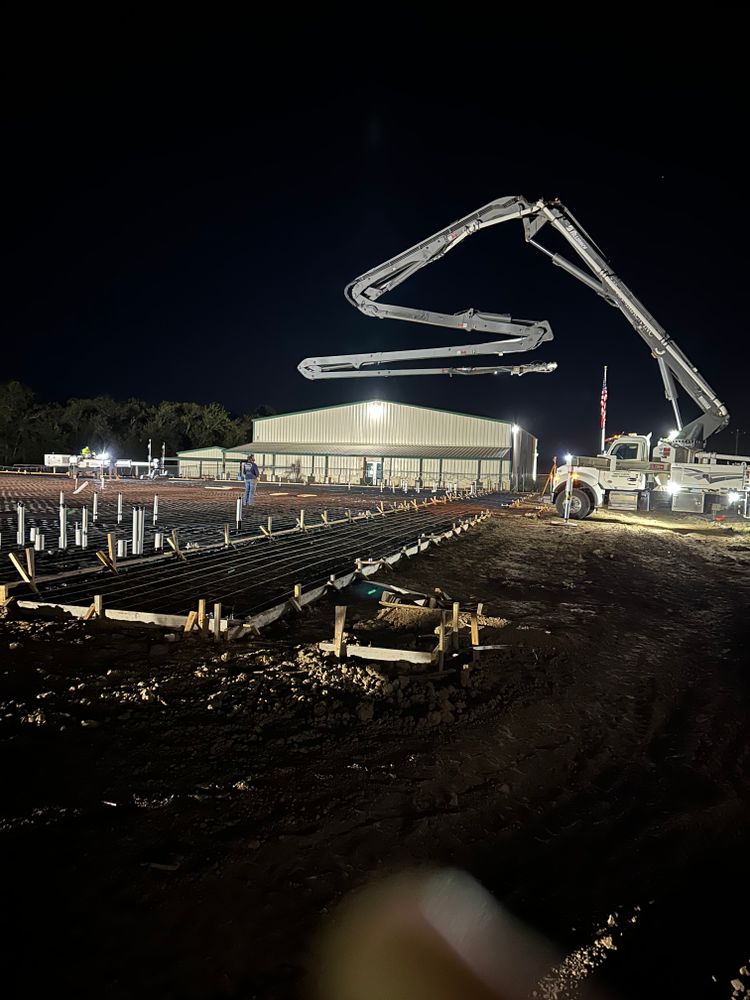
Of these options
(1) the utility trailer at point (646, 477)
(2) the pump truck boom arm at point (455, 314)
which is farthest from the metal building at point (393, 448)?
(1) the utility trailer at point (646, 477)

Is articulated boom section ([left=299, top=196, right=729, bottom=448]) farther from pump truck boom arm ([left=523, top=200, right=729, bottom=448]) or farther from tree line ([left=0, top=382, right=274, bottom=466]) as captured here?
tree line ([left=0, top=382, right=274, bottom=466])

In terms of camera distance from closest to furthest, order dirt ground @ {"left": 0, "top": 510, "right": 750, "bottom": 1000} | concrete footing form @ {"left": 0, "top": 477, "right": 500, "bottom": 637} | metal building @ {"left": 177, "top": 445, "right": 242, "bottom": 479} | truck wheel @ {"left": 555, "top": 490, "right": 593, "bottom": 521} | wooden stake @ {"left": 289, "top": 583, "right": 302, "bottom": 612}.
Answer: dirt ground @ {"left": 0, "top": 510, "right": 750, "bottom": 1000}, concrete footing form @ {"left": 0, "top": 477, "right": 500, "bottom": 637}, wooden stake @ {"left": 289, "top": 583, "right": 302, "bottom": 612}, truck wheel @ {"left": 555, "top": 490, "right": 593, "bottom": 521}, metal building @ {"left": 177, "top": 445, "right": 242, "bottom": 479}

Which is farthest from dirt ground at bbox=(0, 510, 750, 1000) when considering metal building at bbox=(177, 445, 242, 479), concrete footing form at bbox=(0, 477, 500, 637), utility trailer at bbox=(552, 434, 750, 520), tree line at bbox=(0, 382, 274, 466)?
tree line at bbox=(0, 382, 274, 466)

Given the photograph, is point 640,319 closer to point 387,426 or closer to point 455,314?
point 455,314

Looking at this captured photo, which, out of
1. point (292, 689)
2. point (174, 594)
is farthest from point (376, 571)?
point (292, 689)

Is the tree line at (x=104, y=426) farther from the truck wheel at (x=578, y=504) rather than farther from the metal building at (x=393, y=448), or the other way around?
the truck wheel at (x=578, y=504)

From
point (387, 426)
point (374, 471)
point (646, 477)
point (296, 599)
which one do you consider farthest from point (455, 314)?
point (387, 426)

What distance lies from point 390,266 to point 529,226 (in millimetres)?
4799

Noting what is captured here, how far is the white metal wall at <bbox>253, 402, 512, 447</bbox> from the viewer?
156ft

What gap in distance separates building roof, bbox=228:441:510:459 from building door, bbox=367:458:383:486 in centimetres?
55

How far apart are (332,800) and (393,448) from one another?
1803 inches

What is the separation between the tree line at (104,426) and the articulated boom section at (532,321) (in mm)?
51673

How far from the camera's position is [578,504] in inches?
859

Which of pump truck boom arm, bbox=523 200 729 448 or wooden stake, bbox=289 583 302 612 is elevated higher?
pump truck boom arm, bbox=523 200 729 448
